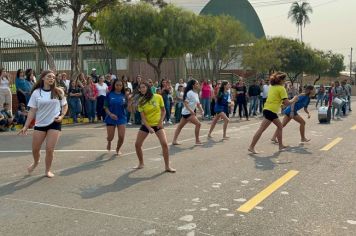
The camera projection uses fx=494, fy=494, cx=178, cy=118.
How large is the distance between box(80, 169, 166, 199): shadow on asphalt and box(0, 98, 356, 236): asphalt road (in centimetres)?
1

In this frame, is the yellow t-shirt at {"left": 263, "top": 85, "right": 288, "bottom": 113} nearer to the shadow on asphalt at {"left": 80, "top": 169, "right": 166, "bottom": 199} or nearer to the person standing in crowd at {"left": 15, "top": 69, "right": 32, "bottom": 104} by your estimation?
the shadow on asphalt at {"left": 80, "top": 169, "right": 166, "bottom": 199}

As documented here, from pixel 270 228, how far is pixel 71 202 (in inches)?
102

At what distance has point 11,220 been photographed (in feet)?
18.3

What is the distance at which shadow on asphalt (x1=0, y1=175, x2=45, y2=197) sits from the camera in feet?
23.0

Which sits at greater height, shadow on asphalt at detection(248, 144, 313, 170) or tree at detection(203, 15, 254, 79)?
tree at detection(203, 15, 254, 79)

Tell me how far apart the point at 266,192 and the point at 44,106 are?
3701 mm

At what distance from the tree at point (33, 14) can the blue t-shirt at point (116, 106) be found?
11.9m

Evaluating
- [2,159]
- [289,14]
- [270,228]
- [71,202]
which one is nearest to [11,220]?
[71,202]

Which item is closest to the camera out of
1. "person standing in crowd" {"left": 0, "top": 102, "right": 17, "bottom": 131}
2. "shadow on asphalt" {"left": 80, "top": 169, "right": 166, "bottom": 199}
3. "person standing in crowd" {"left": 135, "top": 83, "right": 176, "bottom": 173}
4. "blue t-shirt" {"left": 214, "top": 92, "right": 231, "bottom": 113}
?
"shadow on asphalt" {"left": 80, "top": 169, "right": 166, "bottom": 199}

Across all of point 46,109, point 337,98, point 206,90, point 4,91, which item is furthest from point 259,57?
point 46,109

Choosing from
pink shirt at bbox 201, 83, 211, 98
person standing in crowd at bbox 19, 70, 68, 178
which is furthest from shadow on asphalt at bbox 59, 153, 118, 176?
pink shirt at bbox 201, 83, 211, 98

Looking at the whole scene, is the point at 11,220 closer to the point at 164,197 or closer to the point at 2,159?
the point at 164,197

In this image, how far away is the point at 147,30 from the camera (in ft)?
80.7

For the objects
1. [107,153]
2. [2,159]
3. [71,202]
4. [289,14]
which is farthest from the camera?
[289,14]
